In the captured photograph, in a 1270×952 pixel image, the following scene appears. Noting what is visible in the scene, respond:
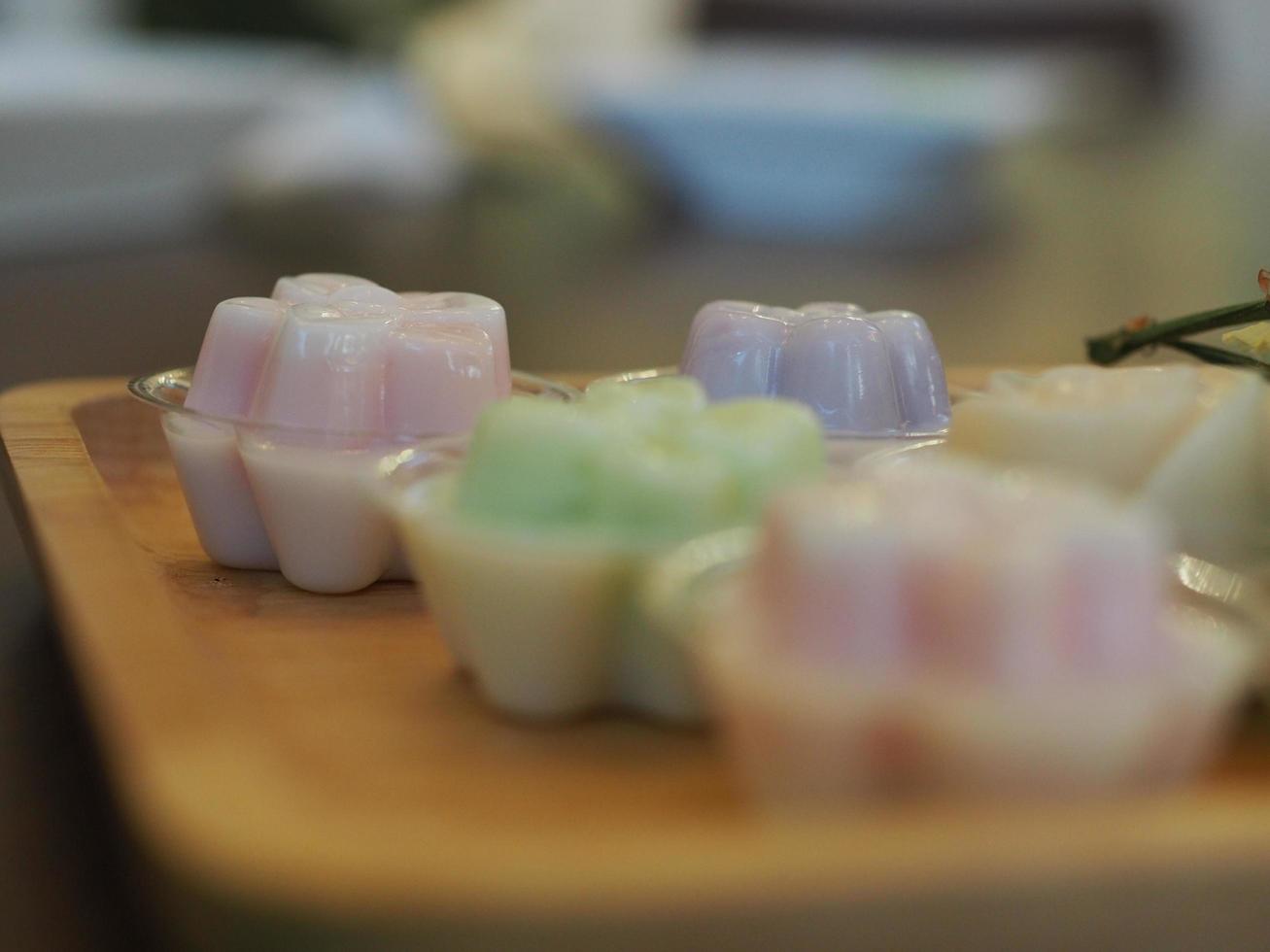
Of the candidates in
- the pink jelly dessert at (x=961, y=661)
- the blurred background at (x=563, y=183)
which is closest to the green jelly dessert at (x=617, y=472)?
the pink jelly dessert at (x=961, y=661)

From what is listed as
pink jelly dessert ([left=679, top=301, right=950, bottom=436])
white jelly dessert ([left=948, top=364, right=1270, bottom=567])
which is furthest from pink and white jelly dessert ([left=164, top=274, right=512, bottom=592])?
white jelly dessert ([left=948, top=364, right=1270, bottom=567])

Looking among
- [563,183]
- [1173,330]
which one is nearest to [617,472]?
[1173,330]

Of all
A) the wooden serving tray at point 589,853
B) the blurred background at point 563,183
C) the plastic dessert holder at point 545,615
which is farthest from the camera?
the blurred background at point 563,183

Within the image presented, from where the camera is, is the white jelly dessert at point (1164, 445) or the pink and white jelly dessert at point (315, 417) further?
the pink and white jelly dessert at point (315, 417)

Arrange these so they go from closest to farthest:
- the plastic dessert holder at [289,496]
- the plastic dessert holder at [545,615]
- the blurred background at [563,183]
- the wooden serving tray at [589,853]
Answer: the wooden serving tray at [589,853]
the plastic dessert holder at [545,615]
the plastic dessert holder at [289,496]
the blurred background at [563,183]

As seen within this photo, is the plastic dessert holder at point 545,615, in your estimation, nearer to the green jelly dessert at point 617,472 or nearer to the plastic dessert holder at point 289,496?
the green jelly dessert at point 617,472

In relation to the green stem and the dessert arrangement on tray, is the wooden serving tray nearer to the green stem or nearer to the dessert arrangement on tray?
the dessert arrangement on tray

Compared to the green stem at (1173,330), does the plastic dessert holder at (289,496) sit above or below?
below

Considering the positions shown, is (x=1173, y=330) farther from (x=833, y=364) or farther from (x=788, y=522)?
(x=788, y=522)
